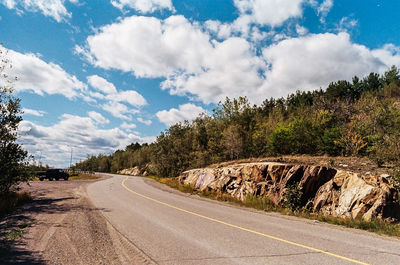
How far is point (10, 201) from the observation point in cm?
1210

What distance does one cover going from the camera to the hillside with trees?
19.0 metres

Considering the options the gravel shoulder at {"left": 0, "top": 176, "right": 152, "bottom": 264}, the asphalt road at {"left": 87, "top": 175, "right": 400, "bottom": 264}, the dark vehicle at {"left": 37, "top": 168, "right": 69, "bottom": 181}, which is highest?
the asphalt road at {"left": 87, "top": 175, "right": 400, "bottom": 264}

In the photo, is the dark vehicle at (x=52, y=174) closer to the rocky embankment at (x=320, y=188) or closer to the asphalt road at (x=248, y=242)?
the rocky embankment at (x=320, y=188)

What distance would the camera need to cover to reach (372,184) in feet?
33.5

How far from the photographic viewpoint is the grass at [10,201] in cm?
1060

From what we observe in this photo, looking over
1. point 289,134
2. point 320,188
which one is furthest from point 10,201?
point 289,134

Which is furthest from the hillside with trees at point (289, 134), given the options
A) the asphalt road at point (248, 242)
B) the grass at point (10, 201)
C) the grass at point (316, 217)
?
the grass at point (10, 201)

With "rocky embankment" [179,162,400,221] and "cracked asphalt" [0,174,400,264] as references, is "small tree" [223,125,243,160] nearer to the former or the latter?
"rocky embankment" [179,162,400,221]

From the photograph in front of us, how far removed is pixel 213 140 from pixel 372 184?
29.4 meters

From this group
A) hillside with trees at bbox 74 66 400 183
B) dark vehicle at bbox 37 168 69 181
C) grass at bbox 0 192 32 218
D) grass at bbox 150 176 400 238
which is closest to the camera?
grass at bbox 150 176 400 238

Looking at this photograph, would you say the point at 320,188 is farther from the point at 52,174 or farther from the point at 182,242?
the point at 52,174

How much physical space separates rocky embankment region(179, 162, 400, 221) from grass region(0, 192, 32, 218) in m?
13.9

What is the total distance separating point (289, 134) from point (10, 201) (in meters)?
24.0

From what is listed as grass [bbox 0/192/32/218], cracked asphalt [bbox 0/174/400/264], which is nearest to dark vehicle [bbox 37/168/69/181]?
grass [bbox 0/192/32/218]
